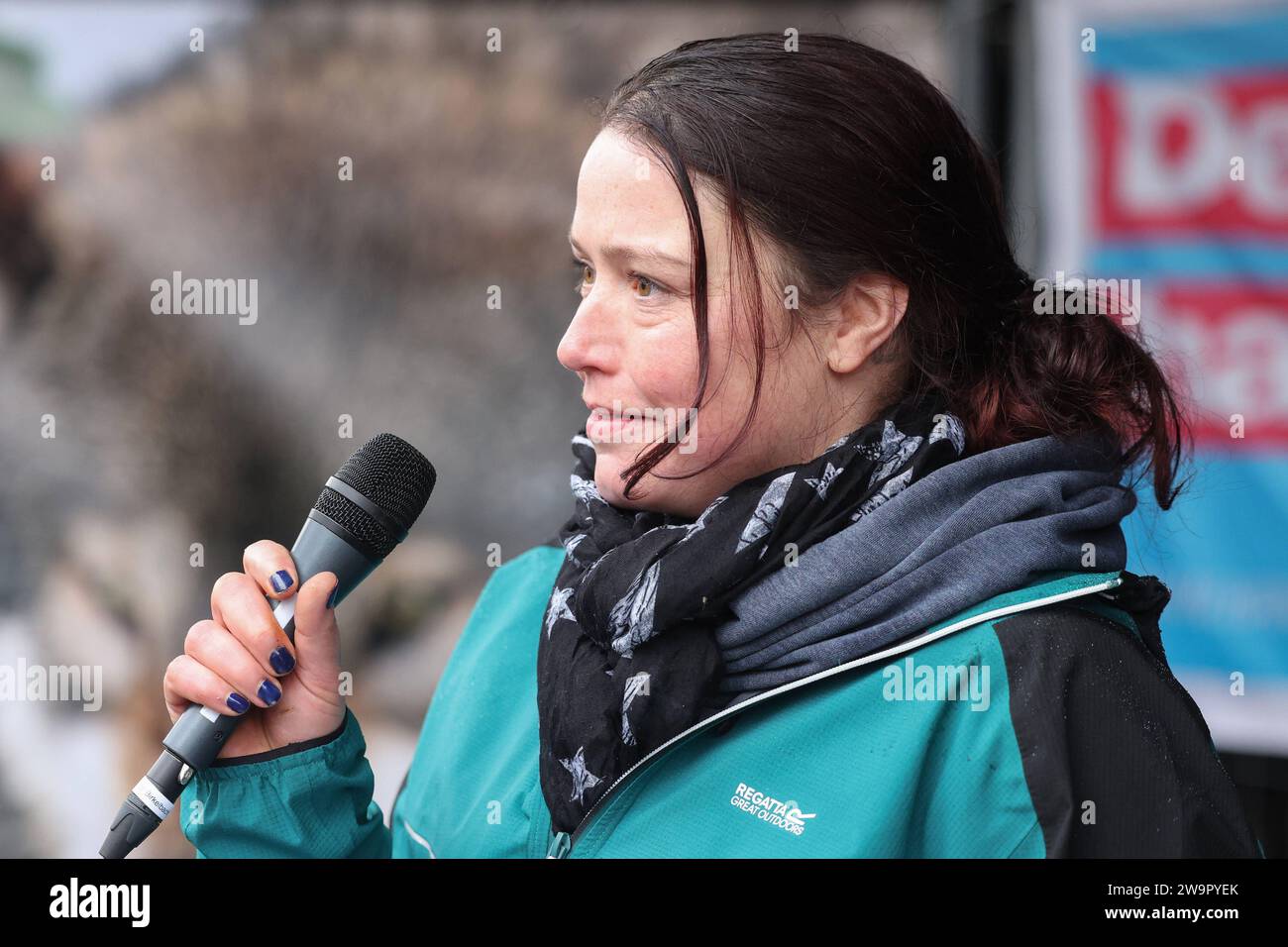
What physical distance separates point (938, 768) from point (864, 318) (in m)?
0.53

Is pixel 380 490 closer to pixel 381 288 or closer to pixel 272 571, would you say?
pixel 272 571

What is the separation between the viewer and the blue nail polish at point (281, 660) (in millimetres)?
1299

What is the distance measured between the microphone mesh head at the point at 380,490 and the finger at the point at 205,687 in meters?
0.21

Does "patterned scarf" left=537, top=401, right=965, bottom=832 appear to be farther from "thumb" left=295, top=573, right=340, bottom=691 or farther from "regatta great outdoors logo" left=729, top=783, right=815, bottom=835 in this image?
"thumb" left=295, top=573, right=340, bottom=691

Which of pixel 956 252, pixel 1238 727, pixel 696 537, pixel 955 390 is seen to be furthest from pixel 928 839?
pixel 1238 727

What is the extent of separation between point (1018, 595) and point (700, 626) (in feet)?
1.13

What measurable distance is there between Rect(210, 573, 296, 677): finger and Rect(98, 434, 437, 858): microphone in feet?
0.09

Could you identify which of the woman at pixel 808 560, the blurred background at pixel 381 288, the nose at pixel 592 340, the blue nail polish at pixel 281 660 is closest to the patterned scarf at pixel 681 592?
the woman at pixel 808 560

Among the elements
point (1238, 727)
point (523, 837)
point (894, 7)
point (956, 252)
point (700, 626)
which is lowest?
point (1238, 727)

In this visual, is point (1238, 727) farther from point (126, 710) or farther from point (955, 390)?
point (126, 710)

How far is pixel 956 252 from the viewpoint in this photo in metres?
1.50
